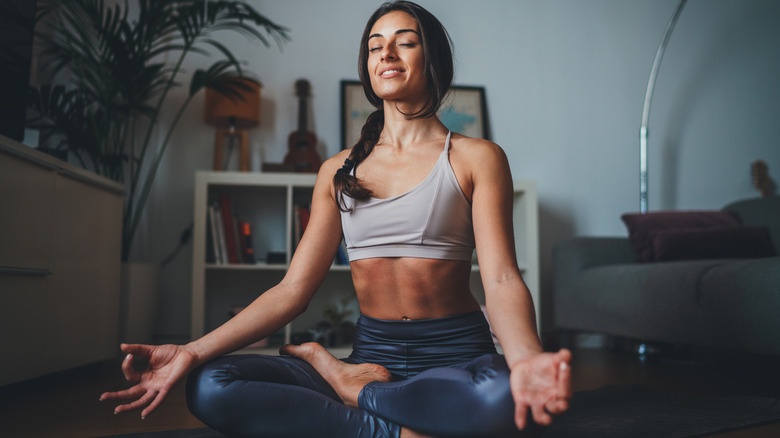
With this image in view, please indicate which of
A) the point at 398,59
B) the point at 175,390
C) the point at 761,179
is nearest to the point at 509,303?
the point at 398,59

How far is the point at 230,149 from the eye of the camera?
3.06 meters

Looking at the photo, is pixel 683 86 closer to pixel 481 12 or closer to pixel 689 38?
pixel 689 38

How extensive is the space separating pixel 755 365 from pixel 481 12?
7.71 feet

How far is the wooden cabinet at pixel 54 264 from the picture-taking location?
5.69 feet

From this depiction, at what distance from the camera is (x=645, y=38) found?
367cm

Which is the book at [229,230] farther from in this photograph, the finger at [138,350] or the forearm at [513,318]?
the forearm at [513,318]

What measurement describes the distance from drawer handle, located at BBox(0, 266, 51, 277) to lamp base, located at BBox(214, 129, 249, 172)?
1.15 metres

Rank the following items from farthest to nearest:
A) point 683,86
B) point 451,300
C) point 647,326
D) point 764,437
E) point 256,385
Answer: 1. point 683,86
2. point 647,326
3. point 764,437
4. point 451,300
5. point 256,385

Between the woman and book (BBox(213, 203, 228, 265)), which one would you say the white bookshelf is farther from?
the woman

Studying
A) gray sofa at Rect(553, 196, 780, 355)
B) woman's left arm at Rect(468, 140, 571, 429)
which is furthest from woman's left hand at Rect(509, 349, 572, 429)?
gray sofa at Rect(553, 196, 780, 355)

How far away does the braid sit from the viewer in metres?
1.20

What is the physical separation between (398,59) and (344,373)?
64cm

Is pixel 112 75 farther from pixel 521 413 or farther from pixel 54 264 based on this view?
pixel 521 413

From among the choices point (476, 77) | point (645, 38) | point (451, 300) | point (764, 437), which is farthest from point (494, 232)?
point (645, 38)
